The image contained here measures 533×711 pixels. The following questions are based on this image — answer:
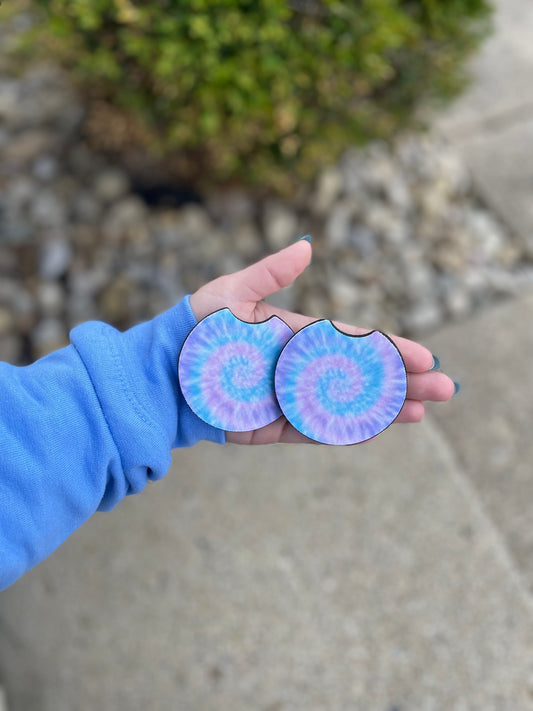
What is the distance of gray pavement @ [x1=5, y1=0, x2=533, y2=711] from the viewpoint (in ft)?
5.81

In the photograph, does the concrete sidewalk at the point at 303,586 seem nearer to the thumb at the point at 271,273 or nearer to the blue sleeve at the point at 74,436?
the blue sleeve at the point at 74,436

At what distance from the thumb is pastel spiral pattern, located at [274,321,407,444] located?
0.13 meters

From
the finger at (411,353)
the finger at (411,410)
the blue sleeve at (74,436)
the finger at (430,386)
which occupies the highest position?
the blue sleeve at (74,436)

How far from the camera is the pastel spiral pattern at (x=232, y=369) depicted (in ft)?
4.62

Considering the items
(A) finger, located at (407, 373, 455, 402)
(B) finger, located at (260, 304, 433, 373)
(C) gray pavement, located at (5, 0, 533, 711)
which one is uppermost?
(B) finger, located at (260, 304, 433, 373)

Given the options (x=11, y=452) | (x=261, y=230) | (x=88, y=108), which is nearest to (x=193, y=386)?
(x=11, y=452)

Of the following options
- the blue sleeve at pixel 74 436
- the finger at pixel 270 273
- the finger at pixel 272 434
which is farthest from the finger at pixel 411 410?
the blue sleeve at pixel 74 436

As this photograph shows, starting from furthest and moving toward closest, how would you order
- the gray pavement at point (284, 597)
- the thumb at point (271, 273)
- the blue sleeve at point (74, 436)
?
the gray pavement at point (284, 597) < the thumb at point (271, 273) < the blue sleeve at point (74, 436)

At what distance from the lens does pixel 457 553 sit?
1950 millimetres

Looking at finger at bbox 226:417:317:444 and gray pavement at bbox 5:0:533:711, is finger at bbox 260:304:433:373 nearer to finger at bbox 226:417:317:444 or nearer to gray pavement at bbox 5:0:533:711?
finger at bbox 226:417:317:444

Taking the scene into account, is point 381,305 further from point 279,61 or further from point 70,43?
point 70,43

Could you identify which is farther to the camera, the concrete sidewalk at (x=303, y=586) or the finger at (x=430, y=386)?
the concrete sidewalk at (x=303, y=586)

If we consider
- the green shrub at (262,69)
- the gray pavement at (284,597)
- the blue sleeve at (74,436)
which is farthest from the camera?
the green shrub at (262,69)

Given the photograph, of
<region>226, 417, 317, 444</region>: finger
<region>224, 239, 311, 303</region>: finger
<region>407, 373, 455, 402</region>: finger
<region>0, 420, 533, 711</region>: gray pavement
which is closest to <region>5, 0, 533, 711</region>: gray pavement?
<region>0, 420, 533, 711</region>: gray pavement
